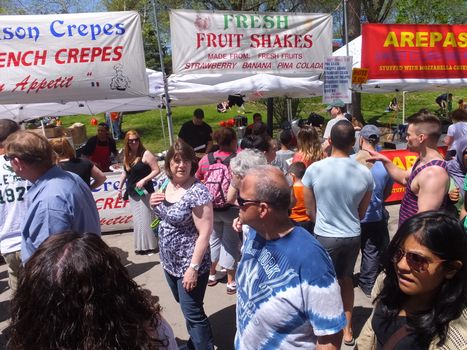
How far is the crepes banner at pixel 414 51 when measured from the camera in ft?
26.3

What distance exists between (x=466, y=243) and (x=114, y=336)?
1270 mm

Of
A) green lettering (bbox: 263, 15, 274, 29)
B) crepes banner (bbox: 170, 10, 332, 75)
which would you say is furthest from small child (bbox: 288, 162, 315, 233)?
green lettering (bbox: 263, 15, 274, 29)

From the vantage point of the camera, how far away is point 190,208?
2822 millimetres

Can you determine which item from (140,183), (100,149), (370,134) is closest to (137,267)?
(140,183)

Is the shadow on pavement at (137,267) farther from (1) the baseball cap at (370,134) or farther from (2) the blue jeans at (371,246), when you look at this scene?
(1) the baseball cap at (370,134)

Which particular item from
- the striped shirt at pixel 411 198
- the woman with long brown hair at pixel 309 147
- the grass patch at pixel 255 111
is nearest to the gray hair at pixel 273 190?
the striped shirt at pixel 411 198

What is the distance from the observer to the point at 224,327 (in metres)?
3.83

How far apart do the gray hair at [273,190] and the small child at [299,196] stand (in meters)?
1.80

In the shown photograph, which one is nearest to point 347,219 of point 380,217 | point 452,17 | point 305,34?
point 380,217

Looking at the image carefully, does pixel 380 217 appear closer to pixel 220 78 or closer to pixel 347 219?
pixel 347 219

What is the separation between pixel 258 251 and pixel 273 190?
1.02 feet

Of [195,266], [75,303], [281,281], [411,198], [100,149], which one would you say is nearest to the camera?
[75,303]

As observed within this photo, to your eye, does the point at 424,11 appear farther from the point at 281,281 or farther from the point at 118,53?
the point at 281,281

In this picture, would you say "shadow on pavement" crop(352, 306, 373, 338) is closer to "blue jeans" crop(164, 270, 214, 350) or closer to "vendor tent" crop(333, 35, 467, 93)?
"blue jeans" crop(164, 270, 214, 350)
